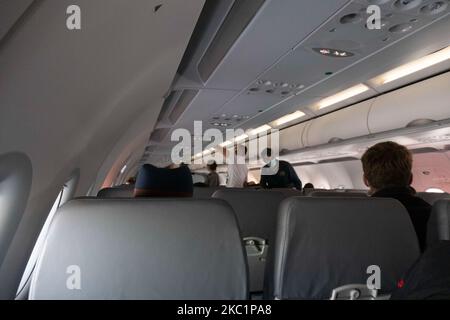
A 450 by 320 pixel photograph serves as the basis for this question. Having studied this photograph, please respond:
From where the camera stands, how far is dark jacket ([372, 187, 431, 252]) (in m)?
2.11

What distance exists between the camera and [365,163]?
2.50 meters

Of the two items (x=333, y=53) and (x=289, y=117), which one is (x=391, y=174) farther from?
(x=289, y=117)

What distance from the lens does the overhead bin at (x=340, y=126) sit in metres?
5.77

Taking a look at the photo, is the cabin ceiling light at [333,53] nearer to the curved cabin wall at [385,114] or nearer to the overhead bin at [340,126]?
the curved cabin wall at [385,114]

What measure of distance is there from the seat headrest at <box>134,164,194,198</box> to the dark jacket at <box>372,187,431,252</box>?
60.9 inches

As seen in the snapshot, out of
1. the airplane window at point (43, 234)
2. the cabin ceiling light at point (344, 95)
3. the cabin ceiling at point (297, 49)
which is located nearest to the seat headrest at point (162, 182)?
the airplane window at point (43, 234)

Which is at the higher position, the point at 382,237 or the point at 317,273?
the point at 382,237

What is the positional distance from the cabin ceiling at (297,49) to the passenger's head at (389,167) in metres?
1.05

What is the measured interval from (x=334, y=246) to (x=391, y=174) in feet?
3.29

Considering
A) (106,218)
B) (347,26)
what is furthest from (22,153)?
(347,26)
